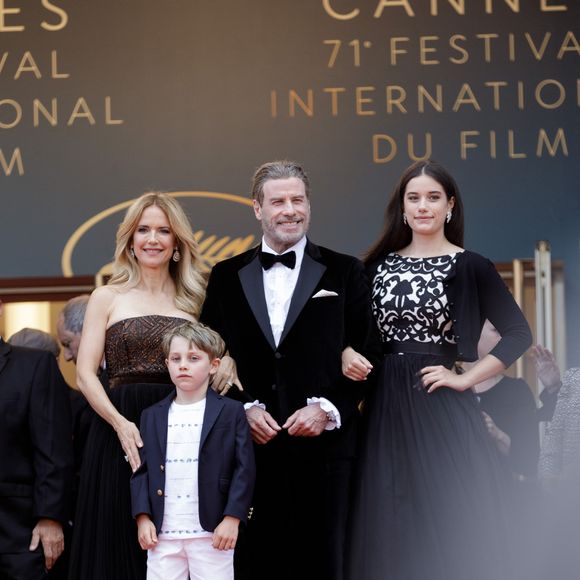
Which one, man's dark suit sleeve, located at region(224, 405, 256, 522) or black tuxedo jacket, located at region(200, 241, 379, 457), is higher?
→ black tuxedo jacket, located at region(200, 241, 379, 457)

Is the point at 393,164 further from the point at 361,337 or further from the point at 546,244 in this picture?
the point at 361,337

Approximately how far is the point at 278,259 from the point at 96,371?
823 mm

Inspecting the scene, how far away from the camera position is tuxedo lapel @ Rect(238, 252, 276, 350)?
5.27m

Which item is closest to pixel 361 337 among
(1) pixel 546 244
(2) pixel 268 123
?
(1) pixel 546 244

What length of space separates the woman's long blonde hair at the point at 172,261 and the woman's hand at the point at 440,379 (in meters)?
0.97

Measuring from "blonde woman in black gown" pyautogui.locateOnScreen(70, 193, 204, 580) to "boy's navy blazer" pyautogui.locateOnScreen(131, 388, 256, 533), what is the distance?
0.11m

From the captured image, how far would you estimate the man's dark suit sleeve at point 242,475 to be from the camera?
4934 mm

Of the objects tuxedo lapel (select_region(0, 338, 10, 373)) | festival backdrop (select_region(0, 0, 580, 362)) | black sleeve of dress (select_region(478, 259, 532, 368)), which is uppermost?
festival backdrop (select_region(0, 0, 580, 362))

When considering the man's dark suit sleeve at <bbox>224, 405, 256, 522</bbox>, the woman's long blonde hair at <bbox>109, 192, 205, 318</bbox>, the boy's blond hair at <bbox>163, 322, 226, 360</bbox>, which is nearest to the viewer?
the man's dark suit sleeve at <bbox>224, 405, 256, 522</bbox>

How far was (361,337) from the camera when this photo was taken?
5266 millimetres

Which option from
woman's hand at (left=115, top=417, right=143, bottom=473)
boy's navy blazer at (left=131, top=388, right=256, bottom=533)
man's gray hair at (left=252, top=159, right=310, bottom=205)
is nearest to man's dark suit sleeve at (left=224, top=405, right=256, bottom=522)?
boy's navy blazer at (left=131, top=388, right=256, bottom=533)

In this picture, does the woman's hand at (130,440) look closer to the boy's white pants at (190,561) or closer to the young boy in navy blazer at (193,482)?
the young boy in navy blazer at (193,482)

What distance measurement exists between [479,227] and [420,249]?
331 centimetres

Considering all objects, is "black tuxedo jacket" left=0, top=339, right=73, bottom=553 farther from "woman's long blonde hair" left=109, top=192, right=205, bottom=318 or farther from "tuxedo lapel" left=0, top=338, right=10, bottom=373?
"woman's long blonde hair" left=109, top=192, right=205, bottom=318
